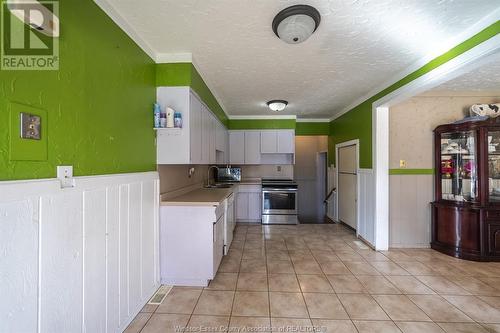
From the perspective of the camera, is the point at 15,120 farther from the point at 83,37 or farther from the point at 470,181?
the point at 470,181

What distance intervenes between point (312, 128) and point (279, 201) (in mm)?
2055

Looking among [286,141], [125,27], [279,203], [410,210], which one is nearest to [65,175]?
[125,27]

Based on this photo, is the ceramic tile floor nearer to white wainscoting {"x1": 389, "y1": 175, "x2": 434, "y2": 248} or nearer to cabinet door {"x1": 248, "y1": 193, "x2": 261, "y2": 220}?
white wainscoting {"x1": 389, "y1": 175, "x2": 434, "y2": 248}

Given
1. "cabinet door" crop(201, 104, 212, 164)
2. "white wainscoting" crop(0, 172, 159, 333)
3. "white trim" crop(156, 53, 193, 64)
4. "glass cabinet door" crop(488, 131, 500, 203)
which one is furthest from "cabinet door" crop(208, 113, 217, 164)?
"glass cabinet door" crop(488, 131, 500, 203)

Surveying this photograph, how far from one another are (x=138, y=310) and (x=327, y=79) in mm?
3334

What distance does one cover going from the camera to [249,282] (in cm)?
251

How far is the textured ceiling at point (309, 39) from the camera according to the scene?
165 cm

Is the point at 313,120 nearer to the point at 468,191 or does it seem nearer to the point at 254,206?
the point at 254,206

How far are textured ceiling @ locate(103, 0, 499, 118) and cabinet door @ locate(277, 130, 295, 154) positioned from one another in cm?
199

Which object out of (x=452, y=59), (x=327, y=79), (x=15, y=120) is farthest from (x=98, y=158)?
(x=452, y=59)

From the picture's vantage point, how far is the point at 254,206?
5109 millimetres

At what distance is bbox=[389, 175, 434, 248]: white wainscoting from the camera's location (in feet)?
11.8

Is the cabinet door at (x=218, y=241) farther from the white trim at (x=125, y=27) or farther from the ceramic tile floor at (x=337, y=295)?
the white trim at (x=125, y=27)

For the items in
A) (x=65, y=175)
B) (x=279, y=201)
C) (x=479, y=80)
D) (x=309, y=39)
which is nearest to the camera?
(x=65, y=175)
